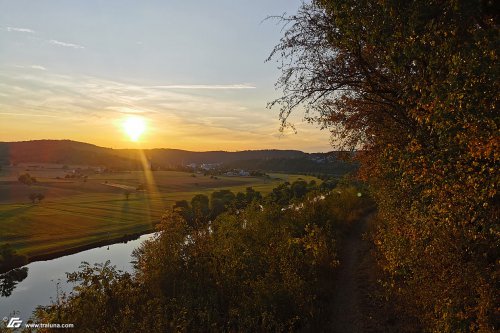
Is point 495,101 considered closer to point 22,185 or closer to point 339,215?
point 339,215

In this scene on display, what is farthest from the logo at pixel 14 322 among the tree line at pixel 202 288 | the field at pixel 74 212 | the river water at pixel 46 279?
the field at pixel 74 212

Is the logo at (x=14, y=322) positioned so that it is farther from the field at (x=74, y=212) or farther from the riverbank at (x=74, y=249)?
the field at (x=74, y=212)

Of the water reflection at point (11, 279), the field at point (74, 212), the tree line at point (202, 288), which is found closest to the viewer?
the tree line at point (202, 288)

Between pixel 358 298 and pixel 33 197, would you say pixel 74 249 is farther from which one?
pixel 358 298

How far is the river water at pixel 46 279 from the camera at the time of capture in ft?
123

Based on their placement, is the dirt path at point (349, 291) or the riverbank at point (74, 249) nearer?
the dirt path at point (349, 291)

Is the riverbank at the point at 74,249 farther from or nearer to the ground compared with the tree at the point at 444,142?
nearer to the ground

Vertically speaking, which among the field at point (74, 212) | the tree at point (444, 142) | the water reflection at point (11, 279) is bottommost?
the water reflection at point (11, 279)

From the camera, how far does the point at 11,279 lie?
46.5 metres

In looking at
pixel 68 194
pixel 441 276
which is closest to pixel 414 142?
pixel 441 276

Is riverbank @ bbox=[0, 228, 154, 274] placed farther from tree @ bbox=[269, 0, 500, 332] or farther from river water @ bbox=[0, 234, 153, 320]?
tree @ bbox=[269, 0, 500, 332]

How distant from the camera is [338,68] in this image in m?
12.3

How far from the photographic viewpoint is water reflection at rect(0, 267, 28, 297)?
4366 cm

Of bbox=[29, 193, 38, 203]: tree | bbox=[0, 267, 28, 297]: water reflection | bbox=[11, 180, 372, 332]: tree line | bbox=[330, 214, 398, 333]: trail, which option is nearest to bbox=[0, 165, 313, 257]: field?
bbox=[29, 193, 38, 203]: tree
